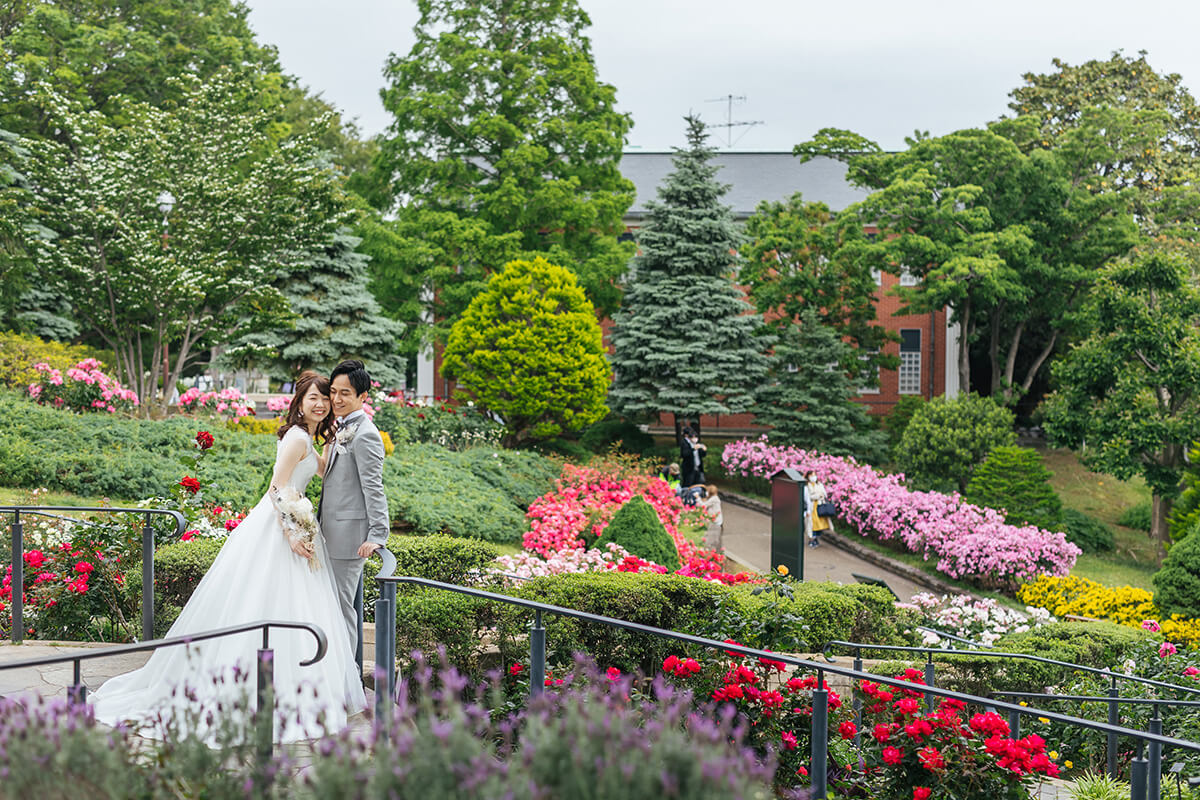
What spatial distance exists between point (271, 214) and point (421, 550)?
13215 mm

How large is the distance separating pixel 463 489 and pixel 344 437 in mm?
10173

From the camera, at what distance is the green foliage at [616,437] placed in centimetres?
2836

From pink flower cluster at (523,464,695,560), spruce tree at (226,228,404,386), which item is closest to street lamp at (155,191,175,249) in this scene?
spruce tree at (226,228,404,386)

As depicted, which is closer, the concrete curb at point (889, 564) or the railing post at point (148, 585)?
the railing post at point (148, 585)

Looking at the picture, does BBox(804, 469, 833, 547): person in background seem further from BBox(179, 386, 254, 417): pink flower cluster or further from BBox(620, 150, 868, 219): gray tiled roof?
BBox(620, 150, 868, 219): gray tiled roof

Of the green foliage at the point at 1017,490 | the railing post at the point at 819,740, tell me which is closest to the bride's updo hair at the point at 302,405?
the railing post at the point at 819,740

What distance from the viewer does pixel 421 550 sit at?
27.9 feet

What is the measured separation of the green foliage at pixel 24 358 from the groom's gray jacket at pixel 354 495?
13912 millimetres

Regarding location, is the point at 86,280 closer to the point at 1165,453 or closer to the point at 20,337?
the point at 20,337

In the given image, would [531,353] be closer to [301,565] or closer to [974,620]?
[974,620]

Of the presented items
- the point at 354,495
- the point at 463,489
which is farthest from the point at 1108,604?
the point at 354,495

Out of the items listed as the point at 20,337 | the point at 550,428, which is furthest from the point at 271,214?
the point at 550,428

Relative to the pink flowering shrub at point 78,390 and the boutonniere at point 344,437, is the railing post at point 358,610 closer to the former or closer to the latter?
the boutonniere at point 344,437

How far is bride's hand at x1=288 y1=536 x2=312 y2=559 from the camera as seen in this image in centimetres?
512
